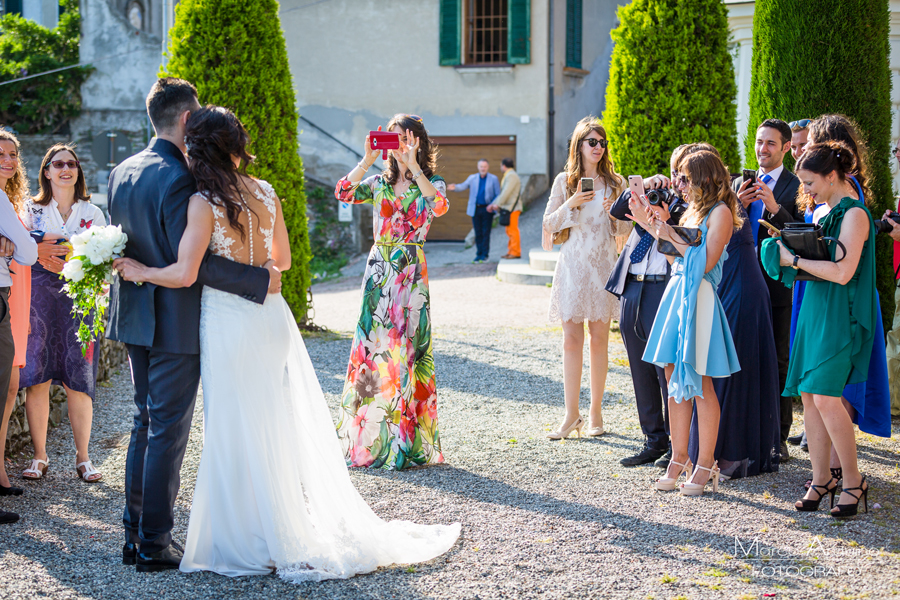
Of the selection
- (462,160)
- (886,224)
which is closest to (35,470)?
(886,224)

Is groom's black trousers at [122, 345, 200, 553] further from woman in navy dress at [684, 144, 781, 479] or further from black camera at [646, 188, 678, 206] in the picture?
woman in navy dress at [684, 144, 781, 479]

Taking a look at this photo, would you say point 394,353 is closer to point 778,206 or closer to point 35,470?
point 35,470

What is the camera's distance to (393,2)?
1930 cm

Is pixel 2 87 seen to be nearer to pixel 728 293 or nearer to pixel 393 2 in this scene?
pixel 393 2

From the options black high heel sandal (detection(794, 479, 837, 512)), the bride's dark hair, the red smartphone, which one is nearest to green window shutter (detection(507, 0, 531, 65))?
the red smartphone

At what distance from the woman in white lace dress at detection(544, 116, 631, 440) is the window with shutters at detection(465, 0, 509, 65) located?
1436 centimetres

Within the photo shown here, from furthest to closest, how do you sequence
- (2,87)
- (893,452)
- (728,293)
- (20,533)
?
(2,87) → (893,452) → (728,293) → (20,533)

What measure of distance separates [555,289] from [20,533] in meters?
3.51

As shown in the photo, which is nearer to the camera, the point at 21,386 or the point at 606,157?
the point at 21,386

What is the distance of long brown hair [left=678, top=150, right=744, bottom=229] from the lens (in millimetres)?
4395

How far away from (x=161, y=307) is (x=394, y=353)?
6.34 ft

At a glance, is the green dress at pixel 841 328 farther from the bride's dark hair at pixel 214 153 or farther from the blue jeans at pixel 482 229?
the blue jeans at pixel 482 229

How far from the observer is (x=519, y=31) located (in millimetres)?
18875

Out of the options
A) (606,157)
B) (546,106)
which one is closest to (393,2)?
(546,106)
